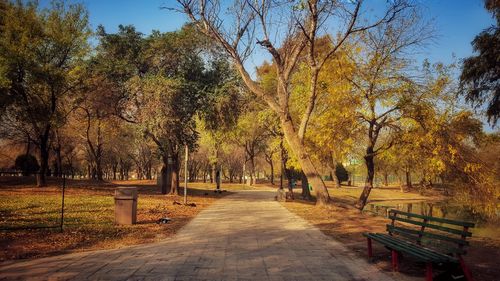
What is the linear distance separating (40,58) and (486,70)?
72.5ft

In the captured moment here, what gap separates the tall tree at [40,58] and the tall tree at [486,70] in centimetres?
2016

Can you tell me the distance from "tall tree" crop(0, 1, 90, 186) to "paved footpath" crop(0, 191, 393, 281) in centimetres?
1600

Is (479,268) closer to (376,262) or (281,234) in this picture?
(376,262)

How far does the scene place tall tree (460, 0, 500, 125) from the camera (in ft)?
38.9

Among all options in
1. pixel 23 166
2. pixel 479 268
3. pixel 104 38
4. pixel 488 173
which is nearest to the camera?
pixel 479 268

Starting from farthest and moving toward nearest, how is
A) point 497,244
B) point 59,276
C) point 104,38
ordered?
point 104,38 < point 497,244 < point 59,276

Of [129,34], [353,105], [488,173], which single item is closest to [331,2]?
[353,105]

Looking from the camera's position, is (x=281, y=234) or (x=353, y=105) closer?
(x=281, y=234)

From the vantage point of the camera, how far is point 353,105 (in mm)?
18531

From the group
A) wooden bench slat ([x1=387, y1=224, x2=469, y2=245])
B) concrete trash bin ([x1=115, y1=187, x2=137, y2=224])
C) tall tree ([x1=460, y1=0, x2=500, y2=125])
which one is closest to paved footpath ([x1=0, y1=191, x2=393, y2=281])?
wooden bench slat ([x1=387, y1=224, x2=469, y2=245])

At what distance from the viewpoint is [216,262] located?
7531mm

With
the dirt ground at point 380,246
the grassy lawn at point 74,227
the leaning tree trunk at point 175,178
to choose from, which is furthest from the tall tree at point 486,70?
the leaning tree trunk at point 175,178

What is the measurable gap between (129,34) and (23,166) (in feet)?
70.7

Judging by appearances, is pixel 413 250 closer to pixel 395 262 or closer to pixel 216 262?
pixel 395 262
